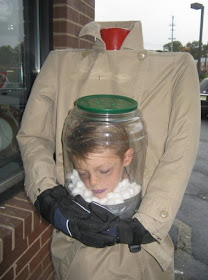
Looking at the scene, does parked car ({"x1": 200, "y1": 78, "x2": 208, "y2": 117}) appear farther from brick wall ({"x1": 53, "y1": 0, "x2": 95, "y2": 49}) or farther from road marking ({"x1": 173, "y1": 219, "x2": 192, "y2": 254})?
brick wall ({"x1": 53, "y1": 0, "x2": 95, "y2": 49})

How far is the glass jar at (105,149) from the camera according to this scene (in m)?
1.43

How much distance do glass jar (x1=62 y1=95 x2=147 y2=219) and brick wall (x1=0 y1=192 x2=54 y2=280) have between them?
67cm

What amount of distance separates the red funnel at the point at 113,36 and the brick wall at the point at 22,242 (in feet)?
4.25

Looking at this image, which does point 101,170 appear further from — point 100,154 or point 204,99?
point 204,99

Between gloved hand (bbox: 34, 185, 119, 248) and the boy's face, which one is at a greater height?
the boy's face

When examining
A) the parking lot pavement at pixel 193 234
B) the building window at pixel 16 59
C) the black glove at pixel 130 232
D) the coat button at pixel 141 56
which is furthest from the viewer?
the parking lot pavement at pixel 193 234

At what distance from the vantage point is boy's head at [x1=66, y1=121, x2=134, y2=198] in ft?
4.72

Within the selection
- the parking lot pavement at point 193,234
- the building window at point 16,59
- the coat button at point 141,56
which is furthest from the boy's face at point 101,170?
the parking lot pavement at point 193,234

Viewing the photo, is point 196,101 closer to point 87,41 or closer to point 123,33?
point 123,33

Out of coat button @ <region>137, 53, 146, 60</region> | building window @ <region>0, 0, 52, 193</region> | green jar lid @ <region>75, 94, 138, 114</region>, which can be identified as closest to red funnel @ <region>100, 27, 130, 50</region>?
coat button @ <region>137, 53, 146, 60</region>

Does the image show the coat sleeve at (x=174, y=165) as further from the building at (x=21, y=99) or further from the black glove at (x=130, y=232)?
the building at (x=21, y=99)

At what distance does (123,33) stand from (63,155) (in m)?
0.75

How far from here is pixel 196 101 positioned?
1.44m

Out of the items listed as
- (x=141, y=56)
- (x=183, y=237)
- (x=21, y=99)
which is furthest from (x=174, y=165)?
(x=183, y=237)
